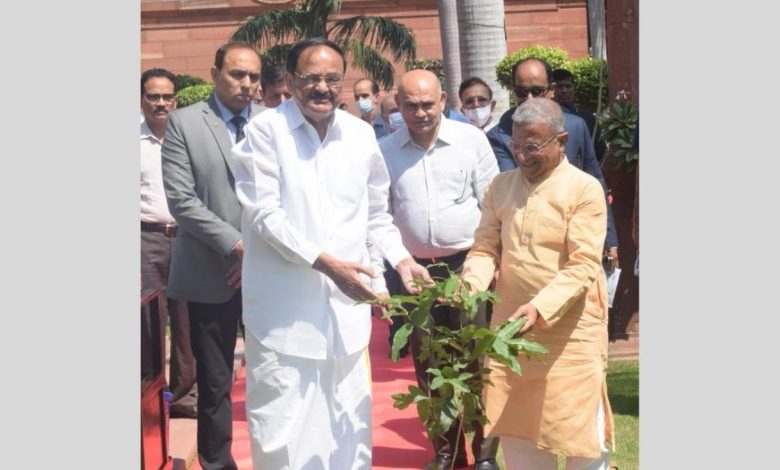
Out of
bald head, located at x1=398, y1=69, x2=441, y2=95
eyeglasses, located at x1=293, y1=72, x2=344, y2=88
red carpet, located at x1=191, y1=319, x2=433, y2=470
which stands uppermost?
bald head, located at x1=398, y1=69, x2=441, y2=95

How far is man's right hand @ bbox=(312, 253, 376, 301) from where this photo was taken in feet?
17.8

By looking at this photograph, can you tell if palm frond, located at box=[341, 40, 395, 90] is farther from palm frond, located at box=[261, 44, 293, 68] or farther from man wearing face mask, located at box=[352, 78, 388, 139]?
man wearing face mask, located at box=[352, 78, 388, 139]

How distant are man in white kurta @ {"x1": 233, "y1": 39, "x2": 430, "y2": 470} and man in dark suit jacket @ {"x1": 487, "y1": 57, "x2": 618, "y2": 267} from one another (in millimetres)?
2140

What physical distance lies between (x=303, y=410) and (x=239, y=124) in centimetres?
177

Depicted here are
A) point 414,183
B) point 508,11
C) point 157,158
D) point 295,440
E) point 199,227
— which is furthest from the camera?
point 508,11

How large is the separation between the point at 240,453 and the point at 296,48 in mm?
2898

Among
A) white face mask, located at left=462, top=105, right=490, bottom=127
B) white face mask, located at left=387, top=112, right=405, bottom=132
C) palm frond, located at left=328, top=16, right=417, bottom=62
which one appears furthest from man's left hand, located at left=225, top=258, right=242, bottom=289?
palm frond, located at left=328, top=16, right=417, bottom=62

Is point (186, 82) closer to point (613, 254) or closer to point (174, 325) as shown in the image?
point (174, 325)

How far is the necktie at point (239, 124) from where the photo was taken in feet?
22.0

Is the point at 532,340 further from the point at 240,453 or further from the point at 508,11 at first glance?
the point at 508,11

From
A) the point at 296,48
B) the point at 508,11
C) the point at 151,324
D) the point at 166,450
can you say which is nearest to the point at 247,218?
the point at 296,48

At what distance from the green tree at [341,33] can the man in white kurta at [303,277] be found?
1848cm

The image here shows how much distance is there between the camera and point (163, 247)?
27.2ft

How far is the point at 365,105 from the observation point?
12.1 meters
